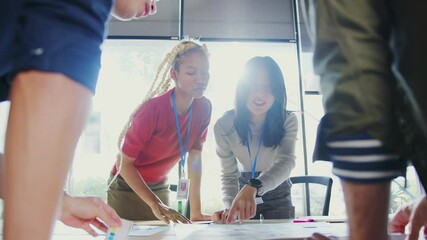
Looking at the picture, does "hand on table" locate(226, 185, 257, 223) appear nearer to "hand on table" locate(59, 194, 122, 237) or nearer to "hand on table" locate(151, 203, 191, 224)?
"hand on table" locate(151, 203, 191, 224)

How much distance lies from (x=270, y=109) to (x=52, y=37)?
170cm

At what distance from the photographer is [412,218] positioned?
0.70 metres

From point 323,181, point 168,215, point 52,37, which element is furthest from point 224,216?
point 52,37

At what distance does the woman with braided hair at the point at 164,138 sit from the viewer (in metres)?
1.73

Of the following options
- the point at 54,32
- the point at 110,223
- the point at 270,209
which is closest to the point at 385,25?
the point at 54,32

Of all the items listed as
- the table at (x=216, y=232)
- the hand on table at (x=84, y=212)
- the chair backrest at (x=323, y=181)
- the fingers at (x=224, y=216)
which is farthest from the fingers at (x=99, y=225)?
the chair backrest at (x=323, y=181)

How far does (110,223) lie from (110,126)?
2985 mm

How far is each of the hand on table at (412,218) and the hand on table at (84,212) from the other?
58 cm

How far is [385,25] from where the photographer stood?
1.39 feet

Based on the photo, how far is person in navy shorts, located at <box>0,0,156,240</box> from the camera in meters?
0.38

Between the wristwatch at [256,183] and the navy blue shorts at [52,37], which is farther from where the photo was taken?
Result: the wristwatch at [256,183]

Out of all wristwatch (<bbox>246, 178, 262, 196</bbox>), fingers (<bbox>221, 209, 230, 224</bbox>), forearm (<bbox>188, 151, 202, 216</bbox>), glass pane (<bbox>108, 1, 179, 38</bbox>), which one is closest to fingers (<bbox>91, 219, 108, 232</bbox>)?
fingers (<bbox>221, 209, 230, 224</bbox>)

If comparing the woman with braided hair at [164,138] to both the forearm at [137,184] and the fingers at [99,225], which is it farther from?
the fingers at [99,225]

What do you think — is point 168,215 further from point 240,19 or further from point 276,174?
point 240,19
